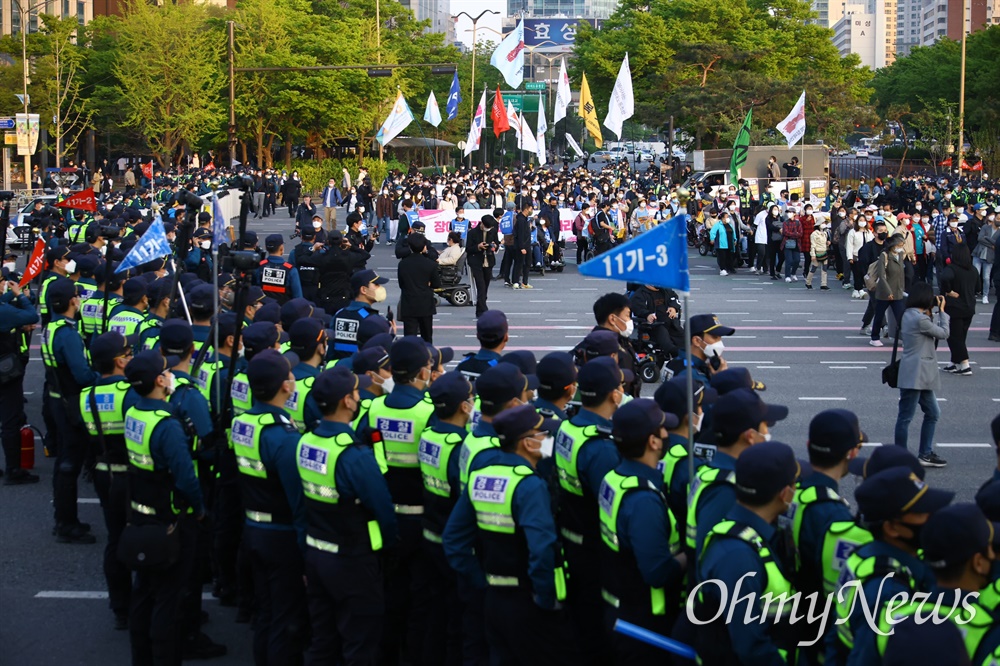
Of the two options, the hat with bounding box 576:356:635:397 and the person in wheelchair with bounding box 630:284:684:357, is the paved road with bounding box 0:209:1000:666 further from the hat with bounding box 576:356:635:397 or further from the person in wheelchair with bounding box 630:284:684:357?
the hat with bounding box 576:356:635:397

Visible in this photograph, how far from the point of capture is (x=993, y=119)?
62.9 m

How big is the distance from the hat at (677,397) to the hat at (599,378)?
18.9 inches

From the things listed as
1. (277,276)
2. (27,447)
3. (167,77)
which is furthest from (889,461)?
(167,77)

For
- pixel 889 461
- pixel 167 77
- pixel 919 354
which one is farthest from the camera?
pixel 167 77

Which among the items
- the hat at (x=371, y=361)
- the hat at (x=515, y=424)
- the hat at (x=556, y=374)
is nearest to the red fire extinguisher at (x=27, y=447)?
the hat at (x=371, y=361)

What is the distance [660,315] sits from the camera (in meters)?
15.4

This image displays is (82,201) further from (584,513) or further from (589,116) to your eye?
(589,116)

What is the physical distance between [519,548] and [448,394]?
1106 mm

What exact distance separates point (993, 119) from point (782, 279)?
38.6 m

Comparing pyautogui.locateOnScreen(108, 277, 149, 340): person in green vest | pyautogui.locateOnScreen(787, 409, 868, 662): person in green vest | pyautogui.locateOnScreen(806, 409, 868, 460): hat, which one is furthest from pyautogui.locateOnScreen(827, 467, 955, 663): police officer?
pyautogui.locateOnScreen(108, 277, 149, 340): person in green vest

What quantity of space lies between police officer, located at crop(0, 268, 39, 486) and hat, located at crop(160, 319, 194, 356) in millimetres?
3620

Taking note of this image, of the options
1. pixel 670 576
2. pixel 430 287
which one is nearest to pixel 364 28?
pixel 430 287

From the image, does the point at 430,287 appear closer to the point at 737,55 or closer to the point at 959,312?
the point at 959,312

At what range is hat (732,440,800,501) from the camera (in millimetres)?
5387
